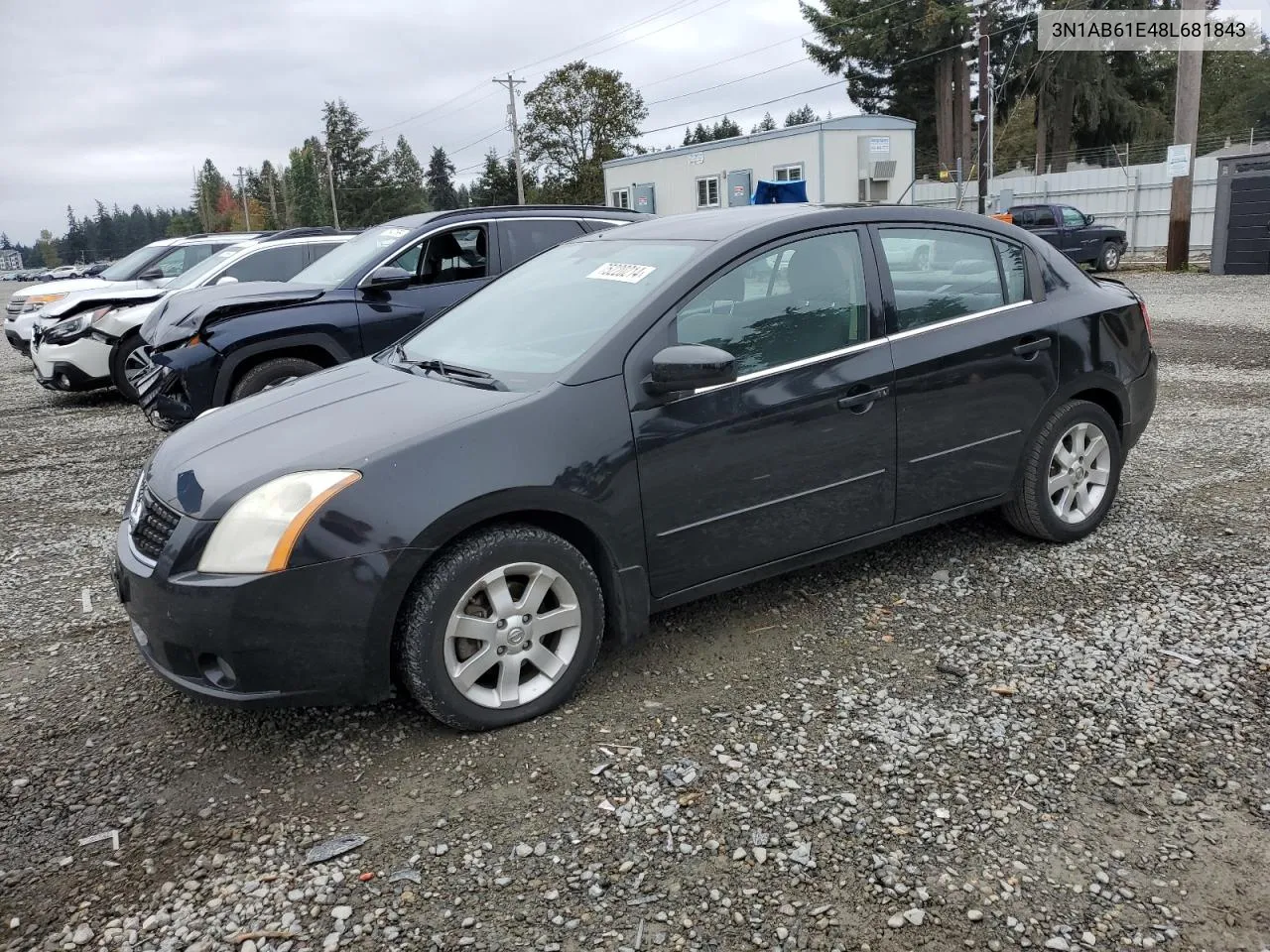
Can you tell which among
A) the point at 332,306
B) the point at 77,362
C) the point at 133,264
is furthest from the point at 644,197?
the point at 332,306

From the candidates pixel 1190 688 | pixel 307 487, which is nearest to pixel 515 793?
pixel 307 487

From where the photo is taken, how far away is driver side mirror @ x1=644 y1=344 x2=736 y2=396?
339 cm

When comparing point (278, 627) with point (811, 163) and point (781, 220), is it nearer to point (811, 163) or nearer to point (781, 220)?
point (781, 220)

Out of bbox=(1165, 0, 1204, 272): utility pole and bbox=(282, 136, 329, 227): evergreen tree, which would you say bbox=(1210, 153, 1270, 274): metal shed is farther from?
bbox=(282, 136, 329, 227): evergreen tree

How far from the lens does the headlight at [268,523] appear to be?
9.74 feet

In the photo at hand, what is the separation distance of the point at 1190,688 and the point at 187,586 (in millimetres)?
3257

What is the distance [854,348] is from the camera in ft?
13.1

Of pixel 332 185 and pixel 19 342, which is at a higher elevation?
pixel 332 185

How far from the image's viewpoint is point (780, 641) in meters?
3.94

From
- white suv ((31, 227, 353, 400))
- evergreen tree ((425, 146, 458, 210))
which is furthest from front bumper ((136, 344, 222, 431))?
evergreen tree ((425, 146, 458, 210))

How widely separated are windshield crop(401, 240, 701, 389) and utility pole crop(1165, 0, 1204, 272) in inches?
780

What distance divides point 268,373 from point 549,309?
4068 millimetres

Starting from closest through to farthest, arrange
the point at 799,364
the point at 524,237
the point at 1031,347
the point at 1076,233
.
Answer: the point at 799,364
the point at 1031,347
the point at 524,237
the point at 1076,233

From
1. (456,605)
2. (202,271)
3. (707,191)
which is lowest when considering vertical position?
(456,605)
